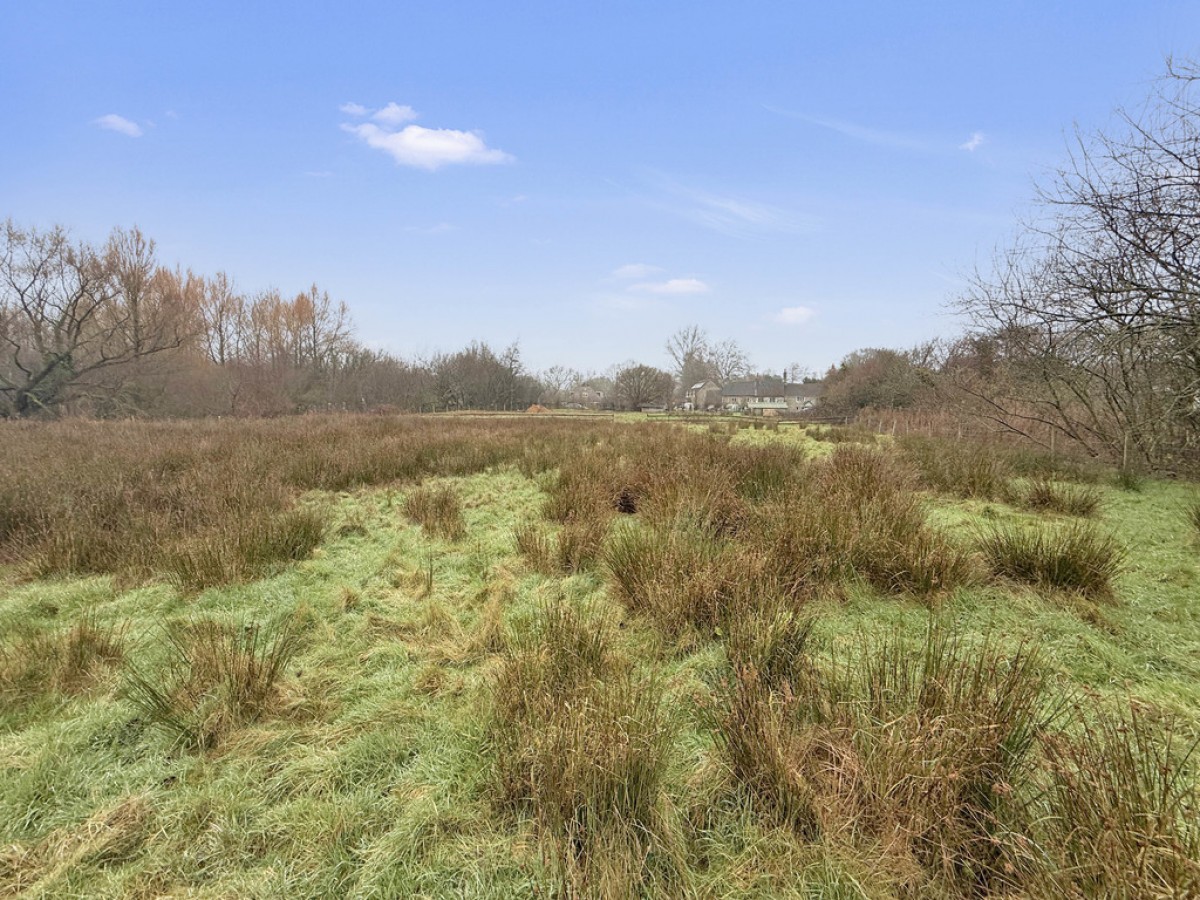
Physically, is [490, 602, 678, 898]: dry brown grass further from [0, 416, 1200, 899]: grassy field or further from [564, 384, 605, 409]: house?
[564, 384, 605, 409]: house

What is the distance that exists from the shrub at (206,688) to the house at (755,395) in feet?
211

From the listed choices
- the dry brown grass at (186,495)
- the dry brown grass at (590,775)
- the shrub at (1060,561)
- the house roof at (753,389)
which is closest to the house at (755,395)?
the house roof at (753,389)

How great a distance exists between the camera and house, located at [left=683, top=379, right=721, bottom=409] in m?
69.9

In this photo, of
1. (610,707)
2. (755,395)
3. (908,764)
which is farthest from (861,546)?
(755,395)

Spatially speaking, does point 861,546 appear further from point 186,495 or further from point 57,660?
point 186,495

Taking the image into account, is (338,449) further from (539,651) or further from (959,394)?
(959,394)

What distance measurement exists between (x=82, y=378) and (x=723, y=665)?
32237mm

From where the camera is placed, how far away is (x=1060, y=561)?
3326 mm

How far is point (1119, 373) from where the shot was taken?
8617mm

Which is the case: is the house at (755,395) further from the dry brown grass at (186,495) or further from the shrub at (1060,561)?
the shrub at (1060,561)

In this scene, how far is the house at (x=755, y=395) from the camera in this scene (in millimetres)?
65281

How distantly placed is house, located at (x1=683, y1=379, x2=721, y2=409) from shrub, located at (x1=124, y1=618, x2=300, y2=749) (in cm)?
6934

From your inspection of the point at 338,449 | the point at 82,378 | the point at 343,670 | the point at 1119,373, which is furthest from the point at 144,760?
the point at 82,378

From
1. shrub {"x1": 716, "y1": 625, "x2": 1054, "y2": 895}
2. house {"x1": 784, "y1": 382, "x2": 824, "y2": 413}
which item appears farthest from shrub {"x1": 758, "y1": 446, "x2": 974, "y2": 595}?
house {"x1": 784, "y1": 382, "x2": 824, "y2": 413}
